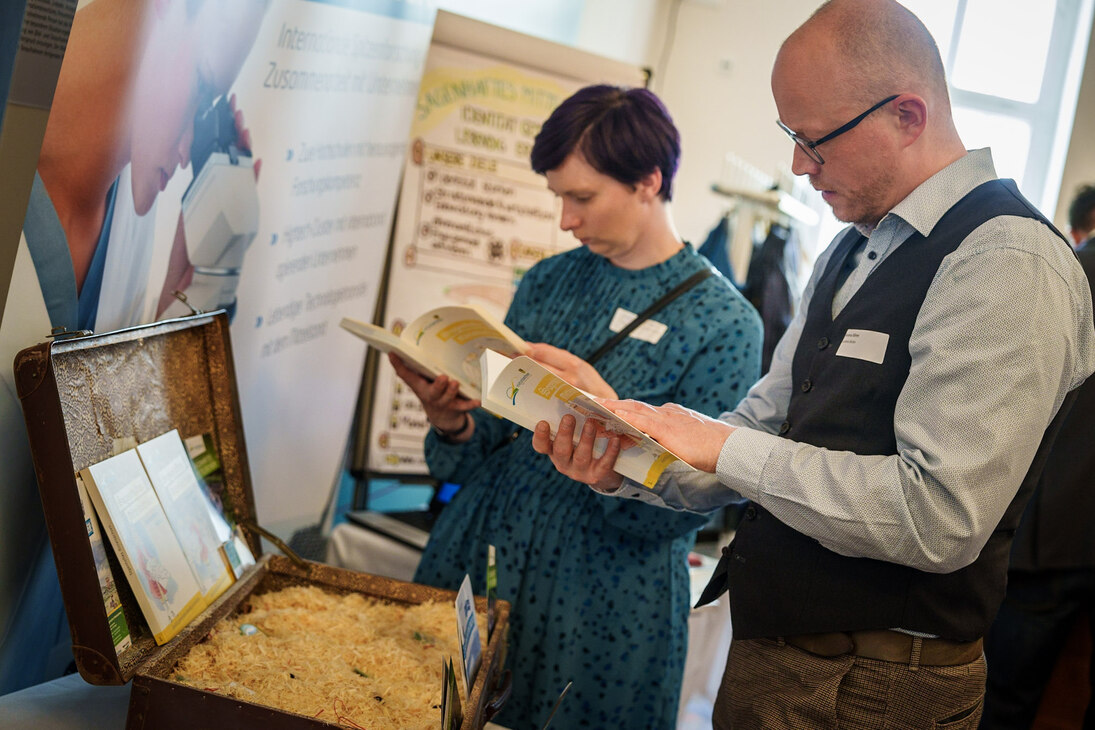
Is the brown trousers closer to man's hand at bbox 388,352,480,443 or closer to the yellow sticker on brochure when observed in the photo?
the yellow sticker on brochure

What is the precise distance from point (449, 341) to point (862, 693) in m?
0.98

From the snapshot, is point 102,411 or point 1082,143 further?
point 1082,143

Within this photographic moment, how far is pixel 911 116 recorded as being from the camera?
48.3 inches

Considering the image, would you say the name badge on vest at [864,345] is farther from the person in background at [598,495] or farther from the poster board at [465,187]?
the poster board at [465,187]

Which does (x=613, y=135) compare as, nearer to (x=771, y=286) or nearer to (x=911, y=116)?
(x=911, y=116)

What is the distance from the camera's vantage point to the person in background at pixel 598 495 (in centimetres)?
179

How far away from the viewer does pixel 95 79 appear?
1.18 meters

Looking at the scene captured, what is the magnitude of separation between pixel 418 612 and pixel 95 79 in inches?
38.4

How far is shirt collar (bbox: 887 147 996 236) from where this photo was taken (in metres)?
1.22

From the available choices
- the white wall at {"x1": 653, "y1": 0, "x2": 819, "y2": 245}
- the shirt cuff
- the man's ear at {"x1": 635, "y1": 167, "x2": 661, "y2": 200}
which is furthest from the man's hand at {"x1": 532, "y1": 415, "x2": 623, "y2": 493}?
the white wall at {"x1": 653, "y1": 0, "x2": 819, "y2": 245}

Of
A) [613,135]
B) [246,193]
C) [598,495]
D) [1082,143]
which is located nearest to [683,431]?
[598,495]

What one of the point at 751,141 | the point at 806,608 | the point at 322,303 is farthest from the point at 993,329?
the point at 751,141

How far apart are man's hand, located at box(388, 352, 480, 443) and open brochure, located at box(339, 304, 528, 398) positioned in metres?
0.03

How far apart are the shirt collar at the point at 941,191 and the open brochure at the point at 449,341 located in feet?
2.37
